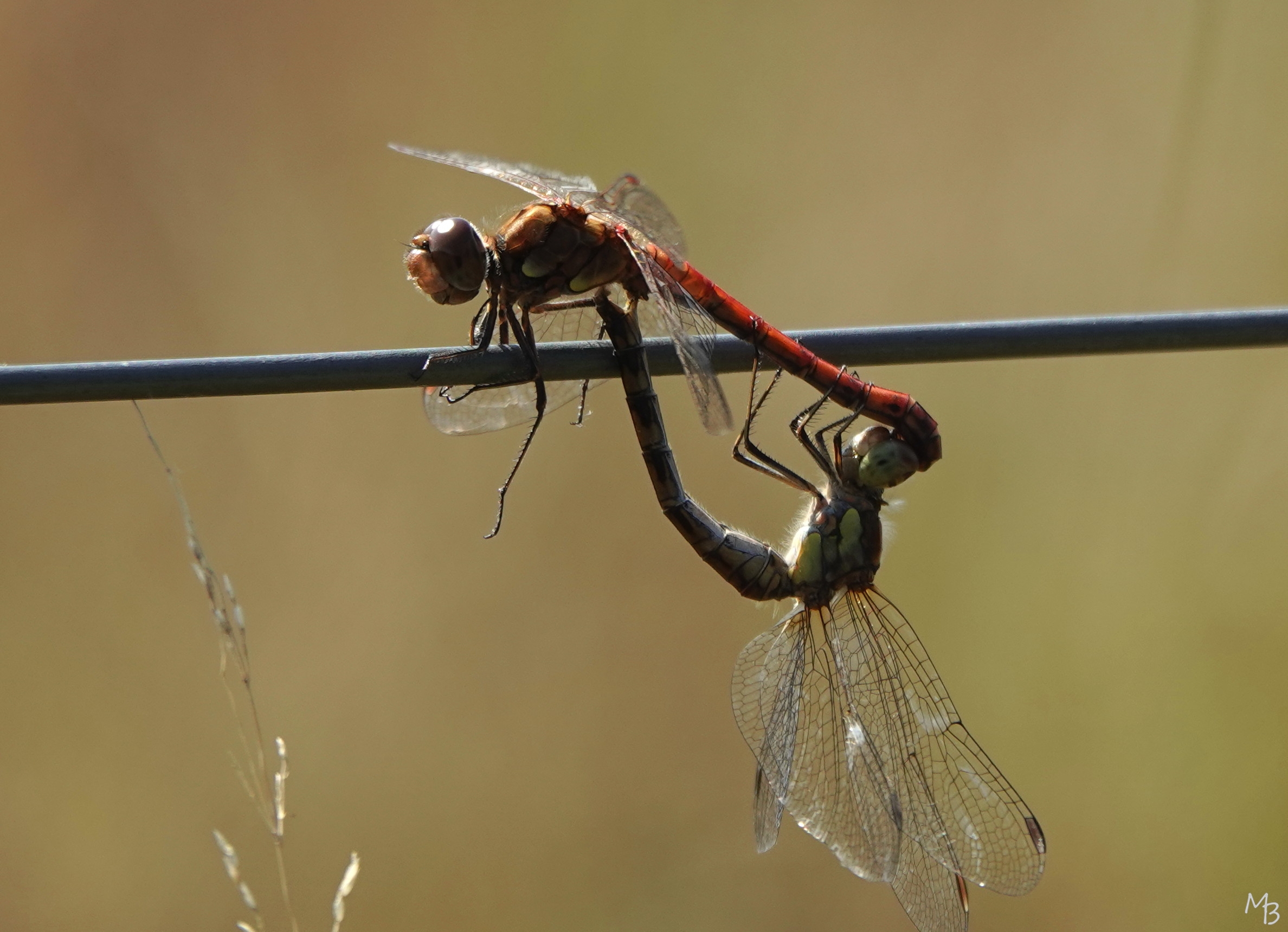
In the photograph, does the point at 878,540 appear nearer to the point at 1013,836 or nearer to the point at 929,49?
the point at 1013,836

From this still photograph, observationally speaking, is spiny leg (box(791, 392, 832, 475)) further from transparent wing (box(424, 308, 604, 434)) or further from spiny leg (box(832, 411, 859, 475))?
transparent wing (box(424, 308, 604, 434))

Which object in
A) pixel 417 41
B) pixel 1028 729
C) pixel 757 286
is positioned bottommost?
pixel 1028 729

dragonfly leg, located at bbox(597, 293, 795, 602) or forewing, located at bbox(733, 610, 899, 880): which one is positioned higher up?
dragonfly leg, located at bbox(597, 293, 795, 602)

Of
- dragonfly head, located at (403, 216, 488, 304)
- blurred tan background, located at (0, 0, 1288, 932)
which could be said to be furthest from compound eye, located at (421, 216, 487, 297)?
blurred tan background, located at (0, 0, 1288, 932)

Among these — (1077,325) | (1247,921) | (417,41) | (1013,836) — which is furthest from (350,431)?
(1247,921)

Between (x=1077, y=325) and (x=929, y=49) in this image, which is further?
(x=929, y=49)

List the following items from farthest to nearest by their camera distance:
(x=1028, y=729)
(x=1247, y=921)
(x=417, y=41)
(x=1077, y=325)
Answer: (x=417, y=41) → (x=1028, y=729) → (x=1247, y=921) → (x=1077, y=325)
